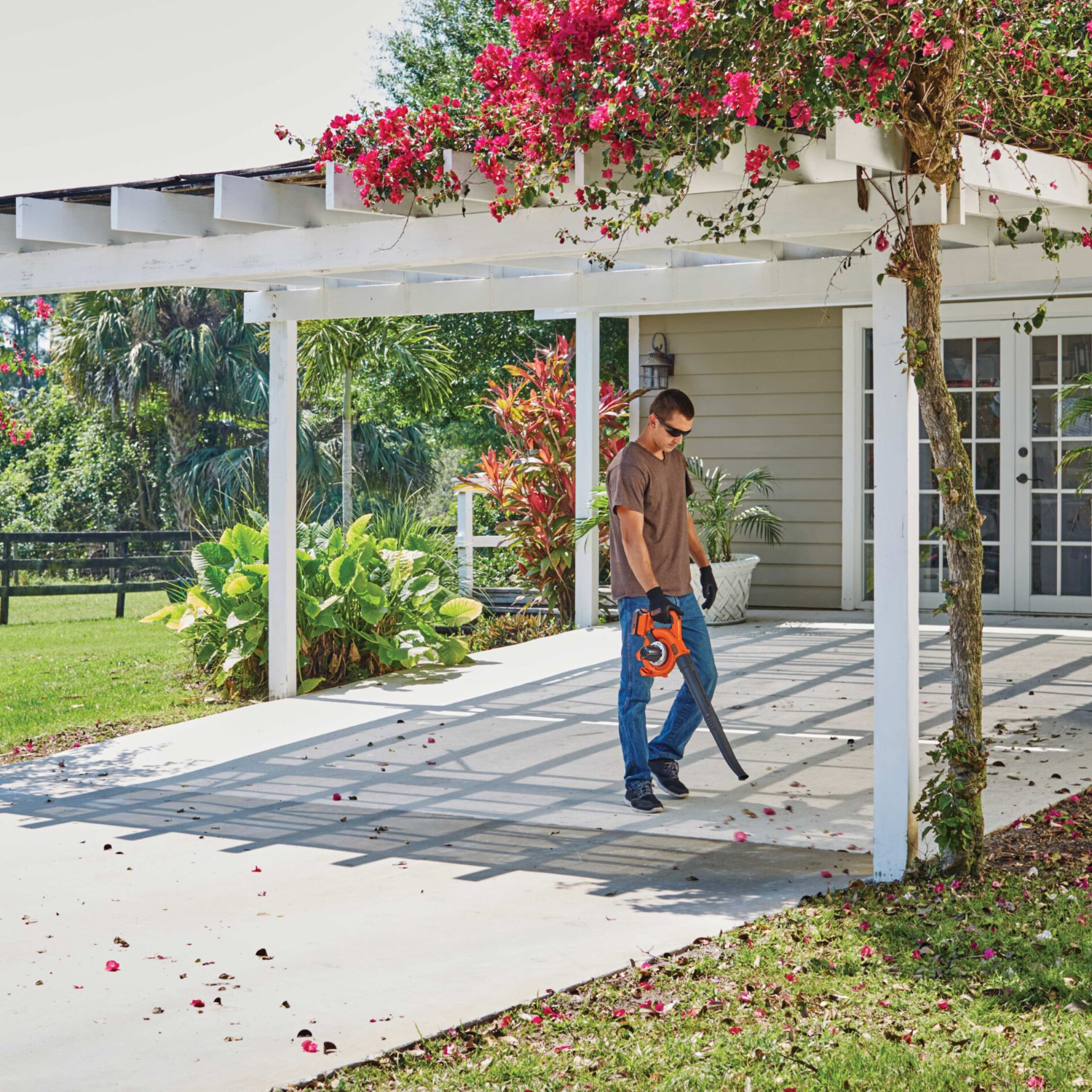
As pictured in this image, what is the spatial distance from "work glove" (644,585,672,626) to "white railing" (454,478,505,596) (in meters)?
6.07

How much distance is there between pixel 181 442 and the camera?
2412 cm

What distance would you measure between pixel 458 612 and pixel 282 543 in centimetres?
153

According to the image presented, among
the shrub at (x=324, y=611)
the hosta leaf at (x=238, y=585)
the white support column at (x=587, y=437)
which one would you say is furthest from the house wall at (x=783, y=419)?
the hosta leaf at (x=238, y=585)

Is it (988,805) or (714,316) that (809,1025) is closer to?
(988,805)

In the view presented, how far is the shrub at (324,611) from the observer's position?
8617 millimetres

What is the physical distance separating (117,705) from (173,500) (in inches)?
630

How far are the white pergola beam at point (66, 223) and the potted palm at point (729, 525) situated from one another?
15.6ft

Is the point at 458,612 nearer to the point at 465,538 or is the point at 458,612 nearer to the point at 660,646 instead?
the point at 465,538

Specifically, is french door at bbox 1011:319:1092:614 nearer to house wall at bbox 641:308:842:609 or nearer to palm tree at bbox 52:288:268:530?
house wall at bbox 641:308:842:609

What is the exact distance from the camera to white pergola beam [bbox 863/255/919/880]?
14.6 ft

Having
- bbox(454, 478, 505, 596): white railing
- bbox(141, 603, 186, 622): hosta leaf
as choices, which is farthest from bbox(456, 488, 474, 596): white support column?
bbox(141, 603, 186, 622): hosta leaf

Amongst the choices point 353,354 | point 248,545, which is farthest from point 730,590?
point 353,354

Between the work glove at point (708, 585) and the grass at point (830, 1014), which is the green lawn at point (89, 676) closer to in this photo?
the work glove at point (708, 585)

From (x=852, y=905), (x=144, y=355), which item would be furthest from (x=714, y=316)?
(x=144, y=355)
